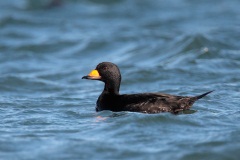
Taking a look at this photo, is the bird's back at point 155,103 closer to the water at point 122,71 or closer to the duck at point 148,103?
the duck at point 148,103

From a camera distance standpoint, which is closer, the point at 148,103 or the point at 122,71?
the point at 148,103

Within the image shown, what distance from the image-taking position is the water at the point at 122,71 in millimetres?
9188

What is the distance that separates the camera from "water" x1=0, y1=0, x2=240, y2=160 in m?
9.19

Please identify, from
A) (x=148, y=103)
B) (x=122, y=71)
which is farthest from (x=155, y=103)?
(x=122, y=71)

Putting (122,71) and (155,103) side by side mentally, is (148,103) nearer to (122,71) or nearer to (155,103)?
(155,103)

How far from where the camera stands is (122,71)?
1602 centimetres

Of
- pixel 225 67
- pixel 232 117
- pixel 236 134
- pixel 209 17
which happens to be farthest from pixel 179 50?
pixel 236 134

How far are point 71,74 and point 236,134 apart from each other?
7.49 meters

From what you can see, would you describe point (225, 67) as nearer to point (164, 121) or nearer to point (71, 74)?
point (71, 74)

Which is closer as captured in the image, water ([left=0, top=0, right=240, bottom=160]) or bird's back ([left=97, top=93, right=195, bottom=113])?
water ([left=0, top=0, right=240, bottom=160])

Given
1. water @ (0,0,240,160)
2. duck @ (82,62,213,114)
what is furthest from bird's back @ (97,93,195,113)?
water @ (0,0,240,160)

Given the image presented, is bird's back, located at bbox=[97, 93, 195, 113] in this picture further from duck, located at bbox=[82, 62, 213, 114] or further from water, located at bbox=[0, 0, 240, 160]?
water, located at bbox=[0, 0, 240, 160]

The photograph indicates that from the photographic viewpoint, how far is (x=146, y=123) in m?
10.0

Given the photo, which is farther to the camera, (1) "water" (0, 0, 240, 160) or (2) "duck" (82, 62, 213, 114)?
(2) "duck" (82, 62, 213, 114)
